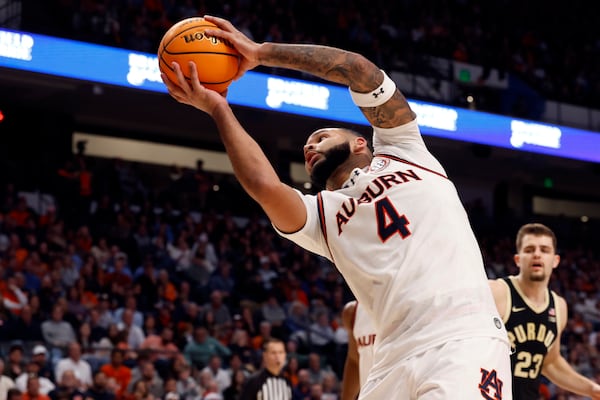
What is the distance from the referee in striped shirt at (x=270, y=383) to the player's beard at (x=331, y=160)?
17.8 feet

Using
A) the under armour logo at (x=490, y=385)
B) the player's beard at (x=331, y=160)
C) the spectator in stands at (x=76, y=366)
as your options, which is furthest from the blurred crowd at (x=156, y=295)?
the under armour logo at (x=490, y=385)

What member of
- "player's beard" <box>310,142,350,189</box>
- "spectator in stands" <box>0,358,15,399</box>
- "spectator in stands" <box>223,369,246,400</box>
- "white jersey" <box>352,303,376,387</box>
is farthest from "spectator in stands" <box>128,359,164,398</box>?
"player's beard" <box>310,142,350,189</box>

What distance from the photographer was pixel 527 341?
21.0ft

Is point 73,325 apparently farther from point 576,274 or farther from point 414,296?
point 576,274

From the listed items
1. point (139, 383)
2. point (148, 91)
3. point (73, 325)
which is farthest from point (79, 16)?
point (139, 383)

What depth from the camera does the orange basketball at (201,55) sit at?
11.9 ft

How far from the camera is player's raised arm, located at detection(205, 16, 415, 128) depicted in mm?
3693

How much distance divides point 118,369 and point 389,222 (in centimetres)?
845

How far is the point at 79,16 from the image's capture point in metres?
16.6

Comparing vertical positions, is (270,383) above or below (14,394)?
above

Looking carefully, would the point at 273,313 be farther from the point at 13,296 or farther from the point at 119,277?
the point at 13,296

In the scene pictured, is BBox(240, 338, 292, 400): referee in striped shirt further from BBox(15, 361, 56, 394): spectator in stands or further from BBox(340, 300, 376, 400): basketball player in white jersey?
BBox(15, 361, 56, 394): spectator in stands

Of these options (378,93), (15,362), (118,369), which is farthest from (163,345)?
(378,93)

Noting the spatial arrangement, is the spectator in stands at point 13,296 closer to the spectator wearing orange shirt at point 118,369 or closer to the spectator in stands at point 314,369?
the spectator wearing orange shirt at point 118,369
